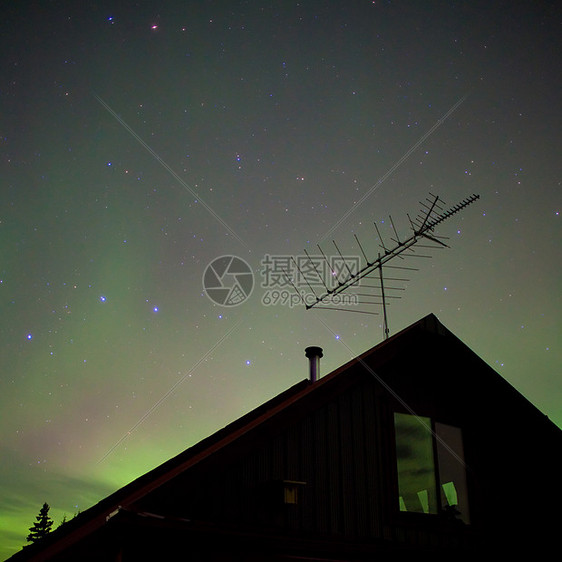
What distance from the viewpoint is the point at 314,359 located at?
9.16 metres

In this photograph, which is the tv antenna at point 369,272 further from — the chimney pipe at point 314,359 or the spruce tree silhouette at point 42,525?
the spruce tree silhouette at point 42,525

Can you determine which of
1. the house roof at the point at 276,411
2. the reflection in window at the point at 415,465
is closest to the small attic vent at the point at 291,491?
the house roof at the point at 276,411

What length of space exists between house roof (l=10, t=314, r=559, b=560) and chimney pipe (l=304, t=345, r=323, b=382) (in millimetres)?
991

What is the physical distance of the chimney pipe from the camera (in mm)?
9102

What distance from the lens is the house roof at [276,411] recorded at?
5379mm

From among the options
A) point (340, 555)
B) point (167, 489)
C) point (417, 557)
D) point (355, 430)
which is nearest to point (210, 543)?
point (167, 489)

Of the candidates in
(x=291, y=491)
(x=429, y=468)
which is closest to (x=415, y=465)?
(x=429, y=468)

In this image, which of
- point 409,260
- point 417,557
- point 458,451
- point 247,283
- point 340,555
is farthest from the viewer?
point 247,283

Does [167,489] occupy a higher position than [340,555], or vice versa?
[167,489]

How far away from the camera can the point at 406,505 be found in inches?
275

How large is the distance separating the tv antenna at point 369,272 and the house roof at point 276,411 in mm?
Result: 1495

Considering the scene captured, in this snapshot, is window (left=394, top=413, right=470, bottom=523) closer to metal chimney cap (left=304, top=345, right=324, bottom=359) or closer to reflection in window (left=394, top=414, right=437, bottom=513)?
reflection in window (left=394, top=414, right=437, bottom=513)

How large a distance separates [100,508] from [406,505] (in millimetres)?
5248

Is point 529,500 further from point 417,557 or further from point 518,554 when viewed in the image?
point 417,557
